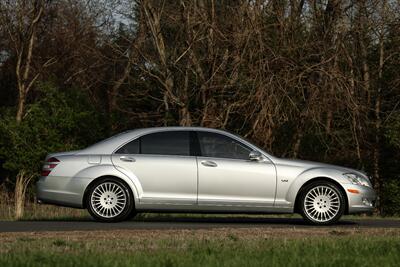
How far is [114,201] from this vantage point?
14.3 metres

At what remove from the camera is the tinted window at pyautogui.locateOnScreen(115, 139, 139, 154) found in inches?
573

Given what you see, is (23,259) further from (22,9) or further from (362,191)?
(22,9)

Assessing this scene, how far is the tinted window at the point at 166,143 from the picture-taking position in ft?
47.7

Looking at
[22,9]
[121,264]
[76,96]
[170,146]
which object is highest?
[22,9]

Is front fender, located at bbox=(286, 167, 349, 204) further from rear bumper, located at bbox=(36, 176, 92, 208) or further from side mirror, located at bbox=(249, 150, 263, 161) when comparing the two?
rear bumper, located at bbox=(36, 176, 92, 208)

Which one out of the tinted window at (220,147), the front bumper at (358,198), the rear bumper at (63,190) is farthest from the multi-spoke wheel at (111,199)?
the front bumper at (358,198)

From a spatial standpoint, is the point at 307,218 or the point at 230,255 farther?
the point at 307,218

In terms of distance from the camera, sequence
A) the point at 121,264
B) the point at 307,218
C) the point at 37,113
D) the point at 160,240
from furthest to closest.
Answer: the point at 37,113, the point at 307,218, the point at 160,240, the point at 121,264

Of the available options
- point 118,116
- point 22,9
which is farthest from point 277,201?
point 22,9

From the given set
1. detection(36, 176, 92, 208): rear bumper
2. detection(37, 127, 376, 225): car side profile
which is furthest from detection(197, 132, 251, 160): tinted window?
detection(36, 176, 92, 208): rear bumper

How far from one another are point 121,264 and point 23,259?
1.03m

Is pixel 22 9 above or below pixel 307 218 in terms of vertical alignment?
above

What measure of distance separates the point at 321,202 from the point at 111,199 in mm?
3275

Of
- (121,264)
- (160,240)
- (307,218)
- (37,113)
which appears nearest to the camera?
(121,264)
